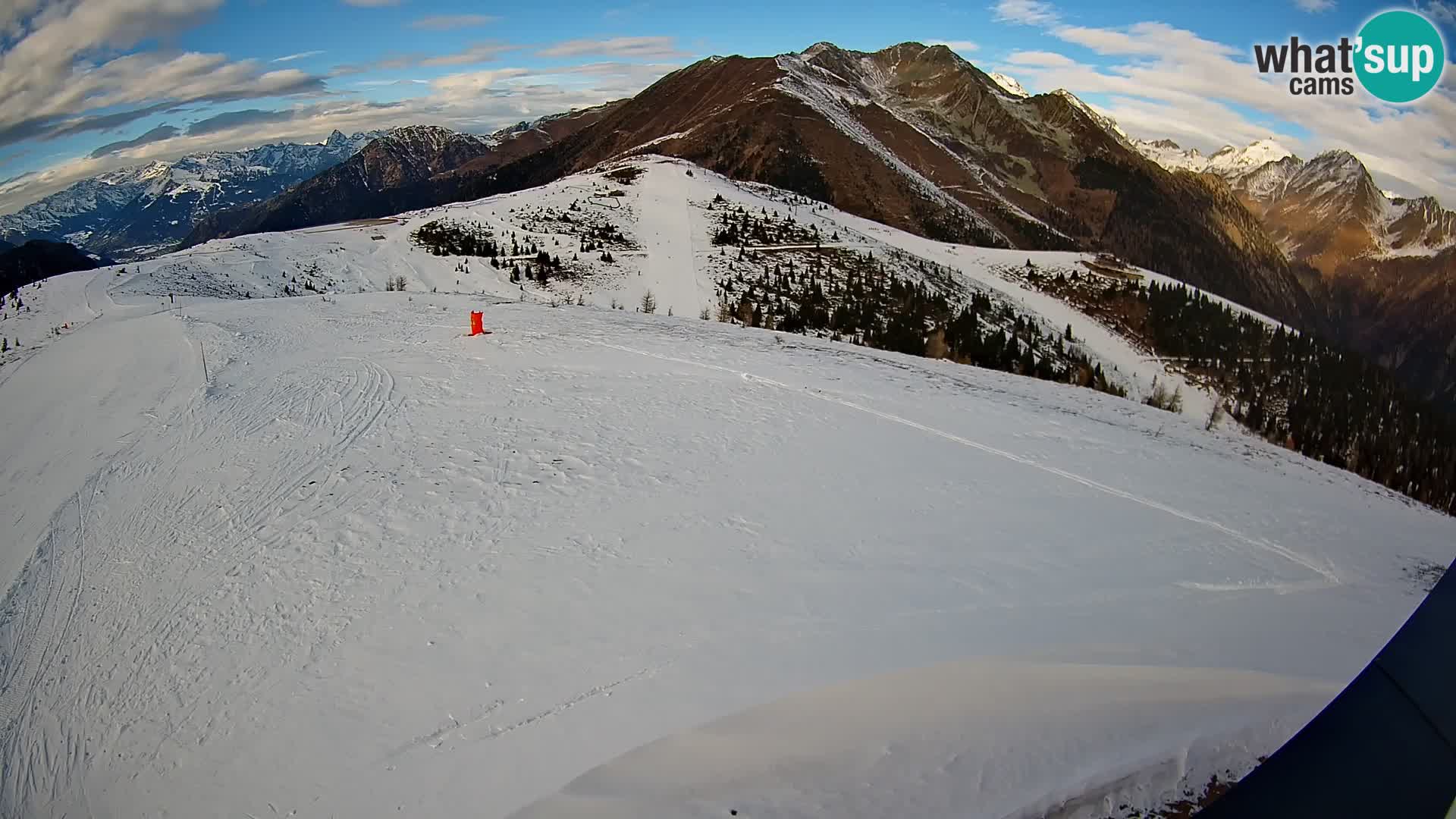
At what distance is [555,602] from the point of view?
473 cm

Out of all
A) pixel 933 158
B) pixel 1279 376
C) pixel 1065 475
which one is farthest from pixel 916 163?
pixel 1065 475

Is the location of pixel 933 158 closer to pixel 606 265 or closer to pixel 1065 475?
pixel 606 265

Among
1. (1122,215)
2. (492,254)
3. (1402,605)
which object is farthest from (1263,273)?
(1402,605)

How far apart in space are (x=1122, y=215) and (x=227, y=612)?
Result: 156066 millimetres

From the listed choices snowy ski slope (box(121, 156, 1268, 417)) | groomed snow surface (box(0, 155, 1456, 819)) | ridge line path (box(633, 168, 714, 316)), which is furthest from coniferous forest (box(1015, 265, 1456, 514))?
ridge line path (box(633, 168, 714, 316))

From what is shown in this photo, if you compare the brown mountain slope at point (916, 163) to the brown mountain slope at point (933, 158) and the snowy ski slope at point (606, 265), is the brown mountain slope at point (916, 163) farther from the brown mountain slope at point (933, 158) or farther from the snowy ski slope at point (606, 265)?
the snowy ski slope at point (606, 265)

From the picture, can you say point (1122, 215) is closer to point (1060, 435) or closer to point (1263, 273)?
point (1263, 273)

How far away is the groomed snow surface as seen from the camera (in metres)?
3.31

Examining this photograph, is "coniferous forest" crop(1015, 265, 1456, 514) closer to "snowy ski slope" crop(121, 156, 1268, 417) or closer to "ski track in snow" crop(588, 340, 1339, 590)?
"snowy ski slope" crop(121, 156, 1268, 417)

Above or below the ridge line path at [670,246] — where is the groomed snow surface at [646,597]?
below

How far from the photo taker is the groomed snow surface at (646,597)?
331 centimetres

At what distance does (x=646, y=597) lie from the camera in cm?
478

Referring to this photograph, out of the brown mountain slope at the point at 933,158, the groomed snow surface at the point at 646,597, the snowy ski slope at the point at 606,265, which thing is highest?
the brown mountain slope at the point at 933,158

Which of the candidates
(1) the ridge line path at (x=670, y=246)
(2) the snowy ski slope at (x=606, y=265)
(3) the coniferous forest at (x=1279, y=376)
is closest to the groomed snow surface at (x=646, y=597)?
(2) the snowy ski slope at (x=606, y=265)
